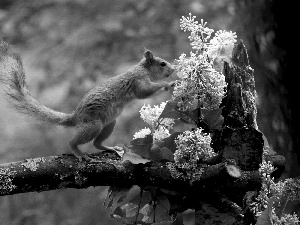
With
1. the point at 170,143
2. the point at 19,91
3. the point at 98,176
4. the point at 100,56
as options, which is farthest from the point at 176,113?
the point at 100,56

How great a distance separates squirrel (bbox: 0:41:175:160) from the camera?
33.2 inches

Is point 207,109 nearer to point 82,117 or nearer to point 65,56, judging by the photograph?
point 82,117

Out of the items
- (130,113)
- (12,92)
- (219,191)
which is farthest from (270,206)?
(130,113)

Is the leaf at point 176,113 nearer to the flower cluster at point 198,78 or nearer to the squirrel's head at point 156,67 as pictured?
the flower cluster at point 198,78

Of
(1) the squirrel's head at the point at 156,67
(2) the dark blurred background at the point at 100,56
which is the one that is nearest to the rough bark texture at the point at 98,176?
(1) the squirrel's head at the point at 156,67

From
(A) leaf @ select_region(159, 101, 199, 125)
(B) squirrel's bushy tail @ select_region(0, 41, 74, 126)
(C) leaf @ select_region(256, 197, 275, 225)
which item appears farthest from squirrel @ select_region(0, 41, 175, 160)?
(C) leaf @ select_region(256, 197, 275, 225)

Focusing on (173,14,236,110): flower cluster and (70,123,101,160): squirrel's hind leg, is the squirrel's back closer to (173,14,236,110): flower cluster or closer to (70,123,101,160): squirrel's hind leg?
(70,123,101,160): squirrel's hind leg

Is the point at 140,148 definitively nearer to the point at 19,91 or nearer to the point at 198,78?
the point at 198,78

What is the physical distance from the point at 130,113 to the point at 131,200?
59 cm

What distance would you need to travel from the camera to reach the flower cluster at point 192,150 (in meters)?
0.72

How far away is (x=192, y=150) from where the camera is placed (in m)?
0.72

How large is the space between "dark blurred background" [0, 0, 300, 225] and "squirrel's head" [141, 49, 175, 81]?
12.2 inches

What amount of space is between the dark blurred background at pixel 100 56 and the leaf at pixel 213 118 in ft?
1.88

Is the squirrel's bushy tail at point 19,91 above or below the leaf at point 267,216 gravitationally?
above
